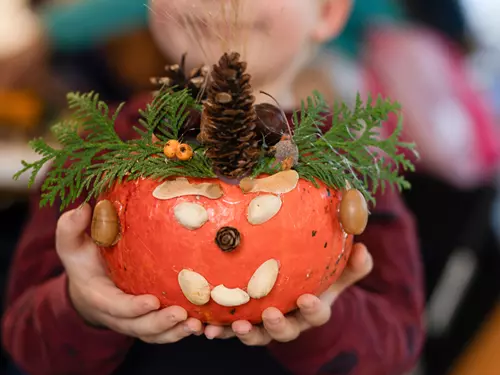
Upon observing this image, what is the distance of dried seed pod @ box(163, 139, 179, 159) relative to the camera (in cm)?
49

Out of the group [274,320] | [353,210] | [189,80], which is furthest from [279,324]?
[189,80]

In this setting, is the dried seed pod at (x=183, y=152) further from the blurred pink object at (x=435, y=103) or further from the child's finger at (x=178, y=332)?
the blurred pink object at (x=435, y=103)

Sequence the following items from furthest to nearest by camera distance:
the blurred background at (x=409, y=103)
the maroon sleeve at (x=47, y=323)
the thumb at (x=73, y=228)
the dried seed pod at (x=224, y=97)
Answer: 1. the blurred background at (x=409, y=103)
2. the maroon sleeve at (x=47, y=323)
3. the thumb at (x=73, y=228)
4. the dried seed pod at (x=224, y=97)

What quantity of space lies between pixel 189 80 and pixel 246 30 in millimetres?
73

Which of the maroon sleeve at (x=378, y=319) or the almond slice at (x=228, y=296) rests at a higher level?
the almond slice at (x=228, y=296)

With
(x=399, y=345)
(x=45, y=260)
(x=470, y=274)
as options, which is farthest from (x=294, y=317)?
(x=470, y=274)

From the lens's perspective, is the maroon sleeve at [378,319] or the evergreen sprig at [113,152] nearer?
the evergreen sprig at [113,152]

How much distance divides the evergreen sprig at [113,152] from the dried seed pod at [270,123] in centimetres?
5

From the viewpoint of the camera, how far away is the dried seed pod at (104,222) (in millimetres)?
517

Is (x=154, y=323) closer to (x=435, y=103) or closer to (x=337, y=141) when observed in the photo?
(x=337, y=141)

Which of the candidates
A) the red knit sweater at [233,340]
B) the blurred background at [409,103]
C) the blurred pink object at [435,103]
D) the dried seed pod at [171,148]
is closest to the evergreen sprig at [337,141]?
the dried seed pod at [171,148]

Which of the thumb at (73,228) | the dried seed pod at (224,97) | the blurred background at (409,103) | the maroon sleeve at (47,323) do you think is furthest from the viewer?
the blurred background at (409,103)

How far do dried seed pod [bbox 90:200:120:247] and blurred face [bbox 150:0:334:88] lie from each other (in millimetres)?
160

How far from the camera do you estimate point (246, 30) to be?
566 mm
